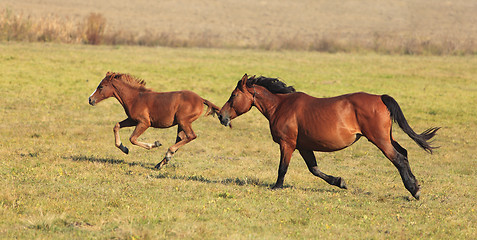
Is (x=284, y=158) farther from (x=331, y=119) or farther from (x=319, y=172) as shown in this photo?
(x=331, y=119)

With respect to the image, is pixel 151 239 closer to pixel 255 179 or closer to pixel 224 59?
pixel 255 179

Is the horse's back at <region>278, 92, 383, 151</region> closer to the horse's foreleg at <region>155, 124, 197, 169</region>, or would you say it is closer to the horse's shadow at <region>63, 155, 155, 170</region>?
the horse's foreleg at <region>155, 124, 197, 169</region>

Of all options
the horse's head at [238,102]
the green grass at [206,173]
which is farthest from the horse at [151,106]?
the horse's head at [238,102]

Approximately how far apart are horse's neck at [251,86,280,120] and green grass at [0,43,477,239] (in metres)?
1.57

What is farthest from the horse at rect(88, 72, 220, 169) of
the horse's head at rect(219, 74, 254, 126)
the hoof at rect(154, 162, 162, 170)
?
the horse's head at rect(219, 74, 254, 126)

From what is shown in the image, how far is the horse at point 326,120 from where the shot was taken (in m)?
11.2

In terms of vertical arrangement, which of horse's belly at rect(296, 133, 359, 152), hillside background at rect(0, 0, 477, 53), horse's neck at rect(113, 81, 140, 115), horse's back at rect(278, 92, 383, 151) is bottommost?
hillside background at rect(0, 0, 477, 53)

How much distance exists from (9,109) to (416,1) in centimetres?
7654

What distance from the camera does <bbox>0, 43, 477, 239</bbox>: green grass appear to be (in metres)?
9.30

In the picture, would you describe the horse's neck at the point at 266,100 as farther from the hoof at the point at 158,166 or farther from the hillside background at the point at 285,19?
the hillside background at the point at 285,19

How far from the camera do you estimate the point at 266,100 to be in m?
12.2

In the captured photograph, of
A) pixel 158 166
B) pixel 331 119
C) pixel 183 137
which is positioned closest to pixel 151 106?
pixel 183 137

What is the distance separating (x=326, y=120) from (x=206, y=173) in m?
3.60

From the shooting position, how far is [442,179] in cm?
1425
